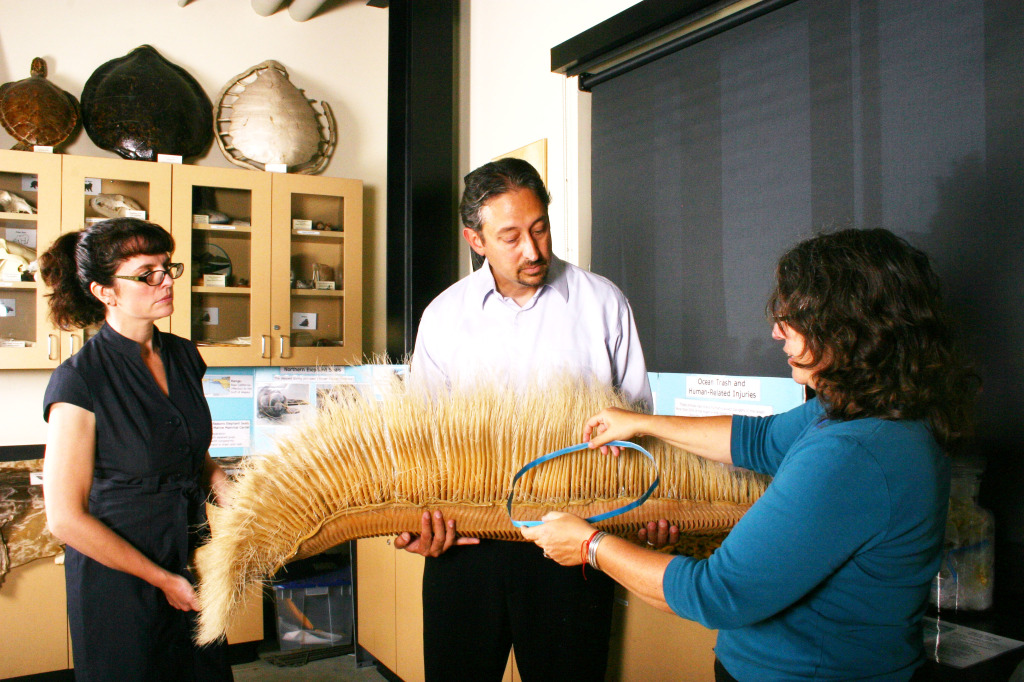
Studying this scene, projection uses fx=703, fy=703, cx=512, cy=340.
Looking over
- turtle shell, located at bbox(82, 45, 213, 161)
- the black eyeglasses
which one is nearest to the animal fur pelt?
the black eyeglasses

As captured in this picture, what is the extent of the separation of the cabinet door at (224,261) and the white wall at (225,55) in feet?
1.10

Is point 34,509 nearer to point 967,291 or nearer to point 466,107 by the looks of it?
point 466,107

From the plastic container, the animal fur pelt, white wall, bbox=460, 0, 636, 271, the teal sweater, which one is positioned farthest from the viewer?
white wall, bbox=460, 0, 636, 271

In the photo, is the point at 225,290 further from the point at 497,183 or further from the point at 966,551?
the point at 966,551

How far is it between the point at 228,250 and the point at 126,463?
2.09 meters

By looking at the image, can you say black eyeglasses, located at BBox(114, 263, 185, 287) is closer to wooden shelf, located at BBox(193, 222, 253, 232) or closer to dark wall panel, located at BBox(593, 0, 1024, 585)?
dark wall panel, located at BBox(593, 0, 1024, 585)

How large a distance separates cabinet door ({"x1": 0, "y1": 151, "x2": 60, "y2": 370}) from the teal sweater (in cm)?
321

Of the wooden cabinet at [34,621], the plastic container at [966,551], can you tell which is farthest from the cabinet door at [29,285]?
the plastic container at [966,551]

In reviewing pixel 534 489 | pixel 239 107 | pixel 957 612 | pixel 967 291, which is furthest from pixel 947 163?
pixel 239 107

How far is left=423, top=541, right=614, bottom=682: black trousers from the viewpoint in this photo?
4.83 ft

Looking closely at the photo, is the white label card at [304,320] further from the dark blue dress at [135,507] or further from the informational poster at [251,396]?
the dark blue dress at [135,507]

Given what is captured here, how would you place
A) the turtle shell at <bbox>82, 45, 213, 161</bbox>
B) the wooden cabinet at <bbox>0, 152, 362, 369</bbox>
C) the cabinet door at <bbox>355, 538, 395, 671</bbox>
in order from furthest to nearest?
the turtle shell at <bbox>82, 45, 213, 161</bbox>, the wooden cabinet at <bbox>0, 152, 362, 369</bbox>, the cabinet door at <bbox>355, 538, 395, 671</bbox>

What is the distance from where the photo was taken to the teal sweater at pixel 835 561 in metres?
0.90

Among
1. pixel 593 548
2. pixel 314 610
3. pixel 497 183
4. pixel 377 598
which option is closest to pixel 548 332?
pixel 497 183
